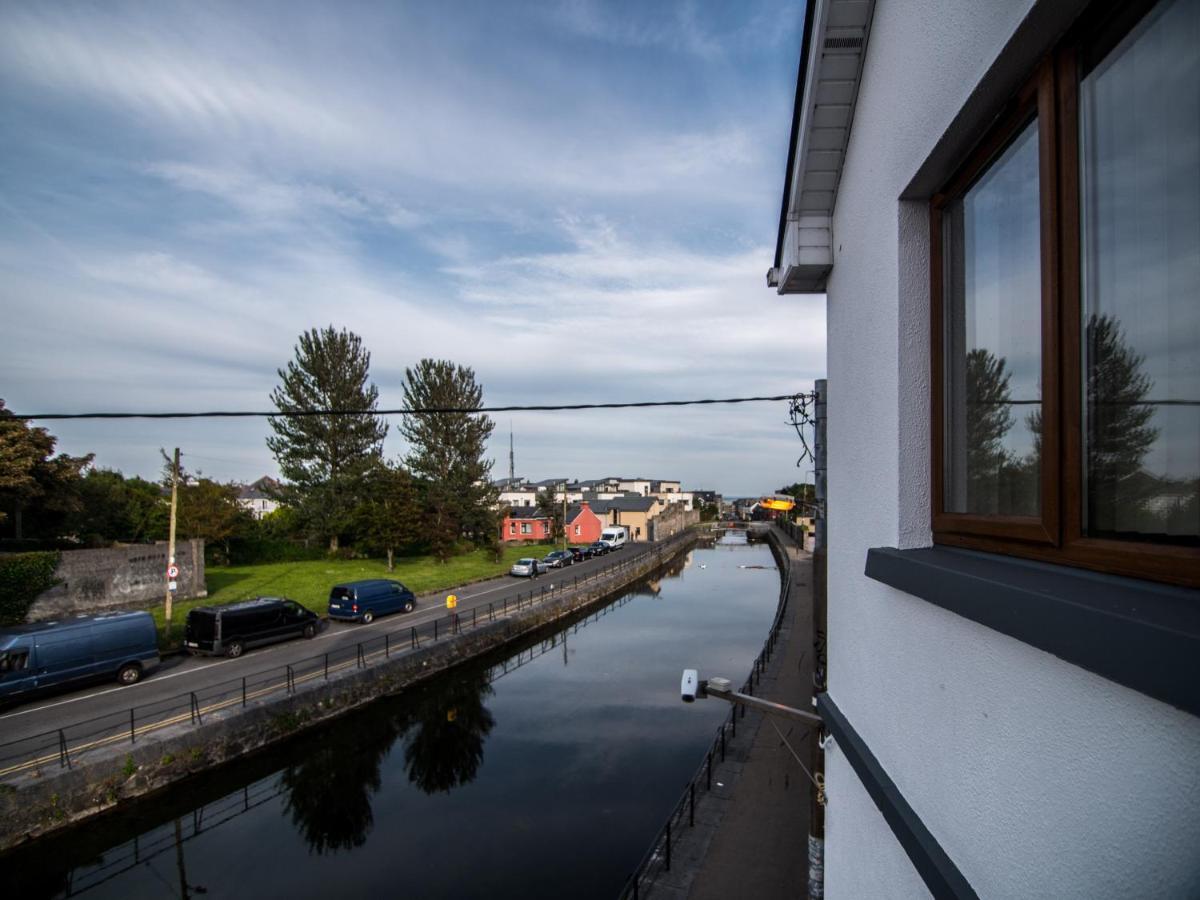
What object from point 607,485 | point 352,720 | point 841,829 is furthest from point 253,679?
point 607,485

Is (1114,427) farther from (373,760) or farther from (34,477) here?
(34,477)

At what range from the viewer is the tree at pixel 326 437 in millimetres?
40688

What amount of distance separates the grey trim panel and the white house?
1 cm

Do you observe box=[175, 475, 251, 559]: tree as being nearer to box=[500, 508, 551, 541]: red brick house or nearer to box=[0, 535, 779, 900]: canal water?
box=[0, 535, 779, 900]: canal water

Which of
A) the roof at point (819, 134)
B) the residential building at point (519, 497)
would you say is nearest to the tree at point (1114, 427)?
the roof at point (819, 134)

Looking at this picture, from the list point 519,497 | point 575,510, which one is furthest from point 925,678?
point 519,497

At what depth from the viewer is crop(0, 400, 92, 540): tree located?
2244 cm

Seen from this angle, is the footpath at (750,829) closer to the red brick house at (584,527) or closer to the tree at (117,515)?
the tree at (117,515)

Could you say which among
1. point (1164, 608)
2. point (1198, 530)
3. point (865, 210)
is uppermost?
point (865, 210)

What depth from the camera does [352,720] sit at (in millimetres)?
16188

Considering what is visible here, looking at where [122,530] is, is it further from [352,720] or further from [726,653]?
[726,653]

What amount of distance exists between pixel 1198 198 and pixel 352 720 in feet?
60.5

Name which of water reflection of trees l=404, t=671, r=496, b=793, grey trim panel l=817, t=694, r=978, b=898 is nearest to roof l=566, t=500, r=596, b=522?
water reflection of trees l=404, t=671, r=496, b=793

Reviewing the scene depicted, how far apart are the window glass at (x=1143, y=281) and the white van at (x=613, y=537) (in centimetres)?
5438
